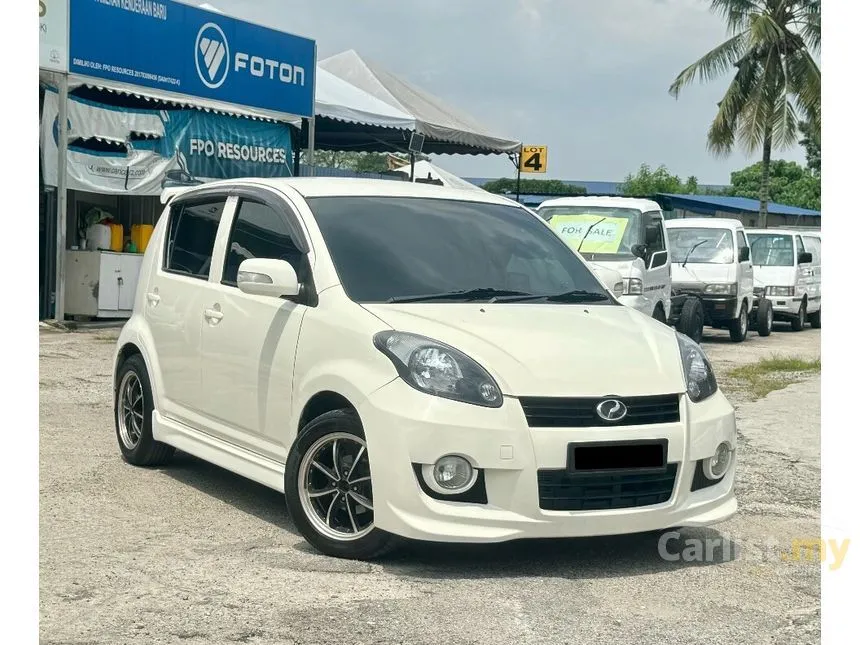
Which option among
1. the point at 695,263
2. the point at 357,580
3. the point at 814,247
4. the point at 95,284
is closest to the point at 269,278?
the point at 357,580

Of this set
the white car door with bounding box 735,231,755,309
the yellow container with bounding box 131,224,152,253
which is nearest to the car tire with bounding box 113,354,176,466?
the yellow container with bounding box 131,224,152,253

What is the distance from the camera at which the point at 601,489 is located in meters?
5.09

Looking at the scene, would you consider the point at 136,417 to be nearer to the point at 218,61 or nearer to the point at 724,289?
the point at 218,61

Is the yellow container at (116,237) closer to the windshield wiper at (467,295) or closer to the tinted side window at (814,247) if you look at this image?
the windshield wiper at (467,295)

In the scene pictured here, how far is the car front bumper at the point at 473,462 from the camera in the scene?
4.96 meters

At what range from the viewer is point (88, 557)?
5293 mm

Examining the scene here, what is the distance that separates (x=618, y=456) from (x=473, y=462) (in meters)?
0.62

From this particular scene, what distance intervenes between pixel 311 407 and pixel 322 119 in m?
17.1

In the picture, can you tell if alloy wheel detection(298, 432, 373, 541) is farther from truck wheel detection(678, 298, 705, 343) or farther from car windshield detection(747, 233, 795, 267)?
car windshield detection(747, 233, 795, 267)

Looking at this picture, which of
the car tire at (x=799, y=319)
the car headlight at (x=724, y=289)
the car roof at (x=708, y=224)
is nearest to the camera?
the car headlight at (x=724, y=289)

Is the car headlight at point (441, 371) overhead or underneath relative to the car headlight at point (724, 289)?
underneath

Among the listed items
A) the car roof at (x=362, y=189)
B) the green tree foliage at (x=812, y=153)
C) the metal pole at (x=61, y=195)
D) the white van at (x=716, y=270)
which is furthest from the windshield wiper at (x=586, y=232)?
the green tree foliage at (x=812, y=153)

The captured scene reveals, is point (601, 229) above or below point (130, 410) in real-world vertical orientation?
above

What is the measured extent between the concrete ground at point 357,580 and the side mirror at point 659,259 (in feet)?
28.3
